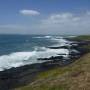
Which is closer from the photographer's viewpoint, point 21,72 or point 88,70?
point 88,70

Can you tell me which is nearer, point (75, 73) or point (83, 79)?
point (83, 79)

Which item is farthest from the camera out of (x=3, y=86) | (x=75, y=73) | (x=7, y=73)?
(x=7, y=73)

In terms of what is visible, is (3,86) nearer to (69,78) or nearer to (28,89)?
(28,89)

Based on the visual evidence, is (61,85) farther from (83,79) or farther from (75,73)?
(75,73)

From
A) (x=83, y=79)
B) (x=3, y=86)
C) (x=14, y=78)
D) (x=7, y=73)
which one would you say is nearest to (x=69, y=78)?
(x=83, y=79)

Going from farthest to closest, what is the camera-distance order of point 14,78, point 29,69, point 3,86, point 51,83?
1. point 29,69
2. point 14,78
3. point 3,86
4. point 51,83

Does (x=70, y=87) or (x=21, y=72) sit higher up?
(x=70, y=87)

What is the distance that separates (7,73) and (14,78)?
4569 mm

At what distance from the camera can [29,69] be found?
45719 millimetres

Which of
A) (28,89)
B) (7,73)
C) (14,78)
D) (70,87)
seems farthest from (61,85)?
(7,73)

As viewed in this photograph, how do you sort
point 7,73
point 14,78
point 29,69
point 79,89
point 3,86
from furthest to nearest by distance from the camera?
point 29,69, point 7,73, point 14,78, point 3,86, point 79,89

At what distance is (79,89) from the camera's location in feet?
63.0

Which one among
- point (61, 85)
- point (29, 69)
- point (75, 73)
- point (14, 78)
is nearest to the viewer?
point (61, 85)

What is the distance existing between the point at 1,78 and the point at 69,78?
1850 cm
